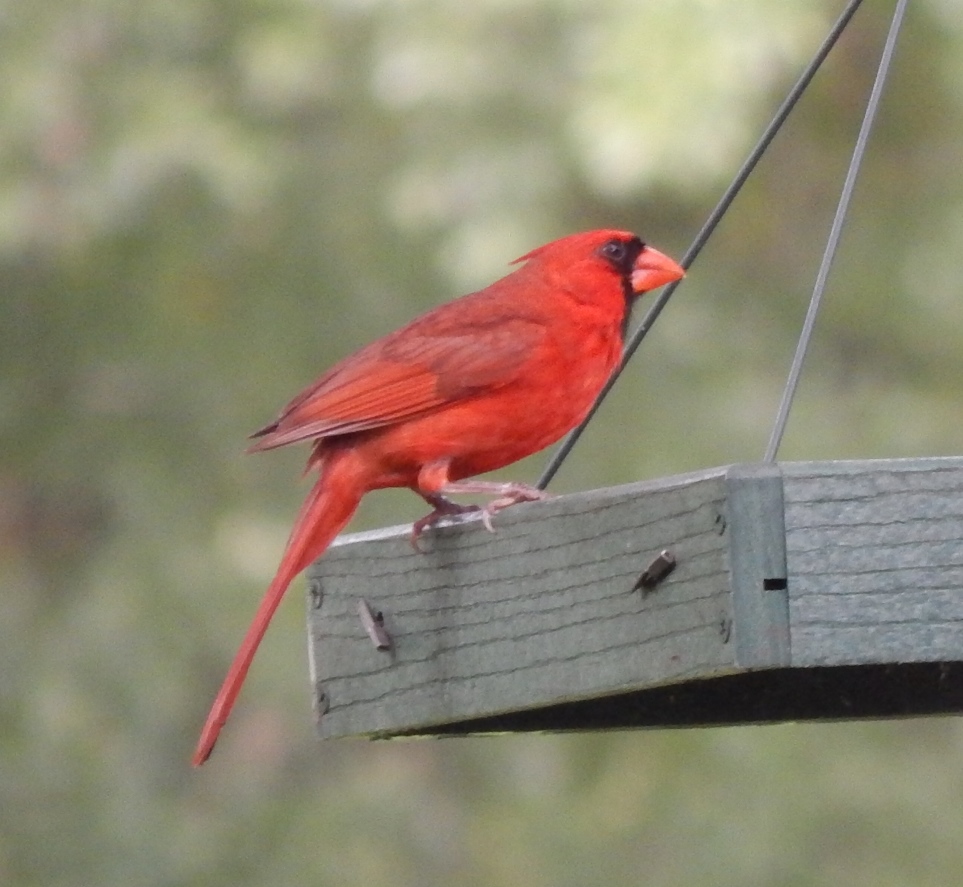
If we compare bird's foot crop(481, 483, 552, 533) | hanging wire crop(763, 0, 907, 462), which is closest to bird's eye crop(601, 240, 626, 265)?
bird's foot crop(481, 483, 552, 533)

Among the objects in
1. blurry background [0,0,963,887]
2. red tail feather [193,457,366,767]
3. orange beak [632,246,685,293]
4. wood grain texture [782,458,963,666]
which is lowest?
blurry background [0,0,963,887]

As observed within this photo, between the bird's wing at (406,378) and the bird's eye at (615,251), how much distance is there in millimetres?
323

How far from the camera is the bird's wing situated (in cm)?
334

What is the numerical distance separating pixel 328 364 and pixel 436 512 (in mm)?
4212

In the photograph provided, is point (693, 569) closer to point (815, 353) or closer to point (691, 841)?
point (691, 841)

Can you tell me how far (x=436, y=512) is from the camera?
3.14 meters

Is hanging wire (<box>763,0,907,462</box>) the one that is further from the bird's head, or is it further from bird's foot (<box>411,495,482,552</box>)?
the bird's head

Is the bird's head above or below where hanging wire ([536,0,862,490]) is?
below

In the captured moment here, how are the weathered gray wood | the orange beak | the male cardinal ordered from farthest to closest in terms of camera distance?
the orange beak → the male cardinal → the weathered gray wood

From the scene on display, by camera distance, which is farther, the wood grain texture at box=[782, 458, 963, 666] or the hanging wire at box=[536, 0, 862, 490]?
the hanging wire at box=[536, 0, 862, 490]

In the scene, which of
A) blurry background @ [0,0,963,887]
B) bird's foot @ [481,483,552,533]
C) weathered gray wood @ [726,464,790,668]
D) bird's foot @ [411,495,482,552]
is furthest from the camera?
blurry background @ [0,0,963,887]

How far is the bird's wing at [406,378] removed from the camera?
131 inches

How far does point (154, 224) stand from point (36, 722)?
5.36ft

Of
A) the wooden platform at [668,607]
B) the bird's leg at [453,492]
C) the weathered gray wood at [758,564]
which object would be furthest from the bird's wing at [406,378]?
the weathered gray wood at [758,564]
